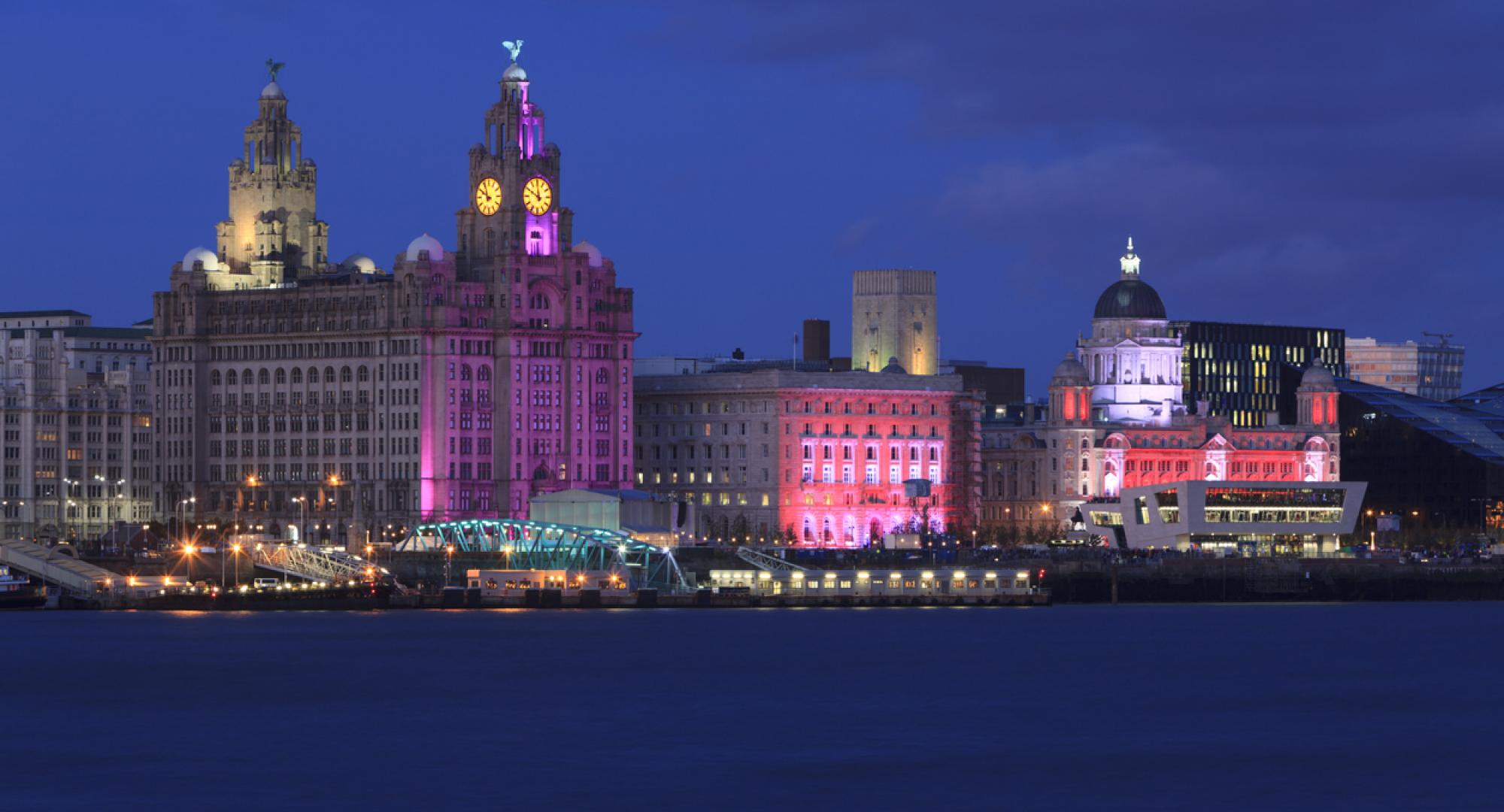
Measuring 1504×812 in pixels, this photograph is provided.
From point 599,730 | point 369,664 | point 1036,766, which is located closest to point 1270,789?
point 1036,766

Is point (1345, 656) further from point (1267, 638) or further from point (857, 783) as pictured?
point (857, 783)

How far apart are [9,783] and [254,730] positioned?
759 inches

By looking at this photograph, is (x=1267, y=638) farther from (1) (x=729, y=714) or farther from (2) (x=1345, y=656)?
(1) (x=729, y=714)

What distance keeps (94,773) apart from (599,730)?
21720 millimetres

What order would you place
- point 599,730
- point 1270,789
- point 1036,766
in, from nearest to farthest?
point 1270,789 < point 1036,766 < point 599,730

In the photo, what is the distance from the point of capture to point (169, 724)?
13088 cm

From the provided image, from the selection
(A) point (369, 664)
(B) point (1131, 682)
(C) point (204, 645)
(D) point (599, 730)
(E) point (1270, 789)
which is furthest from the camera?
(C) point (204, 645)

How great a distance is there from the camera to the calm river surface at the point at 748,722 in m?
107

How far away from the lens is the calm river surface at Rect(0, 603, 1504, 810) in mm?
107438

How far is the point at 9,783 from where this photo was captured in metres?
109

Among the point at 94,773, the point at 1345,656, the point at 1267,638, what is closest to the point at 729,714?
the point at 94,773

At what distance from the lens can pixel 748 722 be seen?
5172 inches

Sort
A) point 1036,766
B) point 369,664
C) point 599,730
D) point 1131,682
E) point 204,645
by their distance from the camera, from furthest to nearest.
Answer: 1. point 204,645
2. point 369,664
3. point 1131,682
4. point 599,730
5. point 1036,766

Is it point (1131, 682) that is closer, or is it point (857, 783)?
point (857, 783)
